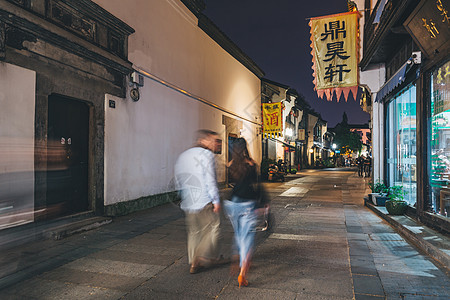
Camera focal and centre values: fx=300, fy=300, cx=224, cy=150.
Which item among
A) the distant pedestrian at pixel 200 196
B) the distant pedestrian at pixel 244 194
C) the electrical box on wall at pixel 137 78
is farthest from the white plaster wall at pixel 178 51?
the distant pedestrian at pixel 244 194

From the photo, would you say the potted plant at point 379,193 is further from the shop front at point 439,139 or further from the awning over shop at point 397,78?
the awning over shop at point 397,78

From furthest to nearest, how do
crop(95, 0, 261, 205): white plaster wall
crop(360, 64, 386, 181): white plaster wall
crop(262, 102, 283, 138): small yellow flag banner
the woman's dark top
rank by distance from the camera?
Result: crop(262, 102, 283, 138): small yellow flag banner < crop(360, 64, 386, 181): white plaster wall < crop(95, 0, 261, 205): white plaster wall < the woman's dark top

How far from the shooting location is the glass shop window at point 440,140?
19.8 feet

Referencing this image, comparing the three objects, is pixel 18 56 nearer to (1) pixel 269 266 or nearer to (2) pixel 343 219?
(1) pixel 269 266

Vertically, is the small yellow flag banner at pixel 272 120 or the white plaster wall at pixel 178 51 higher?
the white plaster wall at pixel 178 51

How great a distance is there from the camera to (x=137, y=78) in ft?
29.9

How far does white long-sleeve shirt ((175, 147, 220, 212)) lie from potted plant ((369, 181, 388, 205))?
286 inches

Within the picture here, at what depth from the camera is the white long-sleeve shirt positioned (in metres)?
4.28

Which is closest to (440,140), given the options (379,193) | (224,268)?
(379,193)

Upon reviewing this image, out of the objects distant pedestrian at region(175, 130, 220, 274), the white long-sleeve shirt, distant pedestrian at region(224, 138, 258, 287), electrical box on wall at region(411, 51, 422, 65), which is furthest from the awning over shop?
the white long-sleeve shirt

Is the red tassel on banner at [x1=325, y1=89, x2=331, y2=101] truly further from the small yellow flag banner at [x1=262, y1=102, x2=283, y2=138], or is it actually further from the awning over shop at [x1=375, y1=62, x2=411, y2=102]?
the small yellow flag banner at [x1=262, y1=102, x2=283, y2=138]

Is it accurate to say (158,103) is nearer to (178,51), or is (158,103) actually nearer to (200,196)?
(178,51)

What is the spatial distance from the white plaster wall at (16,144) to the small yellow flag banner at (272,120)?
16825 millimetres

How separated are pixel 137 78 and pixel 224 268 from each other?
6549 mm
